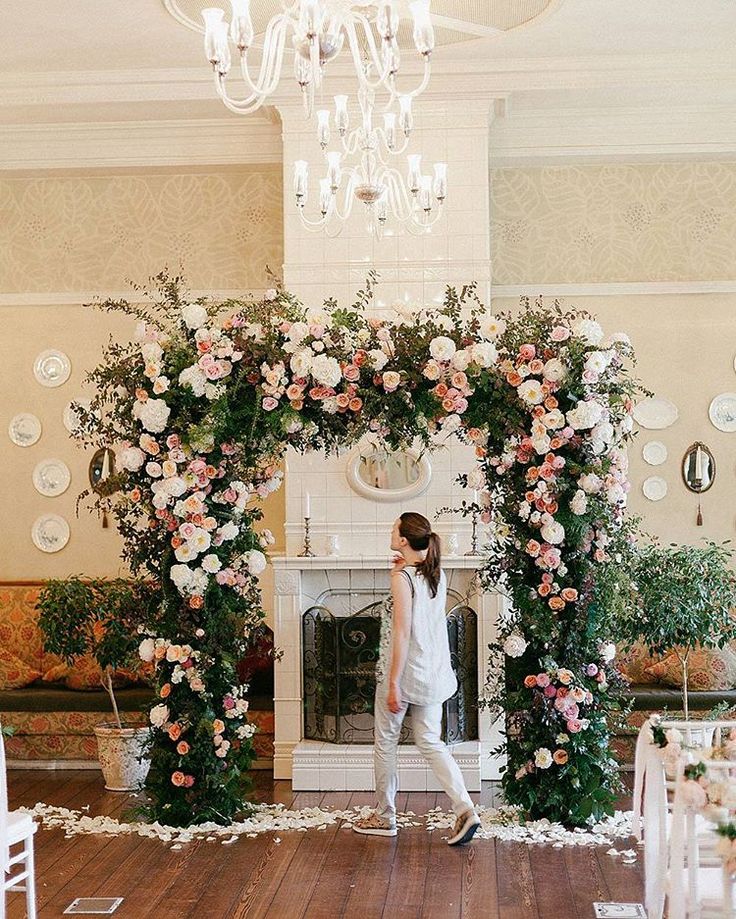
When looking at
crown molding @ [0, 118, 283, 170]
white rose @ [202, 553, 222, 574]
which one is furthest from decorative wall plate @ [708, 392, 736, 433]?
white rose @ [202, 553, 222, 574]

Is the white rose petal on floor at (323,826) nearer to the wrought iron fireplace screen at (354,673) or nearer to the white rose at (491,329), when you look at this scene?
the wrought iron fireplace screen at (354,673)

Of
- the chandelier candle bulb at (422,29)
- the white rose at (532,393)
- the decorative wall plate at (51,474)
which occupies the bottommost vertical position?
the decorative wall plate at (51,474)

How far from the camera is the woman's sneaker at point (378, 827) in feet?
20.1

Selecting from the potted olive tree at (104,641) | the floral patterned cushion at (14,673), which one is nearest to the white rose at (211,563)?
the potted olive tree at (104,641)

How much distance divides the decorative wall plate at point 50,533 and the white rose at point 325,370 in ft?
11.5

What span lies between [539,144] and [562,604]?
381 centimetres

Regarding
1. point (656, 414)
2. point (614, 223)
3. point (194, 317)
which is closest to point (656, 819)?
point (194, 317)

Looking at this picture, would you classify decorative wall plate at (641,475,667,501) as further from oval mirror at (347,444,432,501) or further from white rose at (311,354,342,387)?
white rose at (311,354,342,387)

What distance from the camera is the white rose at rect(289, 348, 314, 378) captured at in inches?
235

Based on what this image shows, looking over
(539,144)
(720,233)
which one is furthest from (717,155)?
(539,144)

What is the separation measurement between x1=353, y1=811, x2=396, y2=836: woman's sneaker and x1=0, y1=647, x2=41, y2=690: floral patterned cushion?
295 centimetres

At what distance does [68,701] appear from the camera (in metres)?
7.85

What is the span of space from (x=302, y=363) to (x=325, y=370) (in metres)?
0.12

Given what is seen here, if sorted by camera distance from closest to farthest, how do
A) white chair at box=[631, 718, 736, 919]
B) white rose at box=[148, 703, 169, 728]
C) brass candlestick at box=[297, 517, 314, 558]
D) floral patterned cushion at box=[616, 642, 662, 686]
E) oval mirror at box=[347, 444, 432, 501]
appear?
1. white chair at box=[631, 718, 736, 919]
2. white rose at box=[148, 703, 169, 728]
3. brass candlestick at box=[297, 517, 314, 558]
4. oval mirror at box=[347, 444, 432, 501]
5. floral patterned cushion at box=[616, 642, 662, 686]
